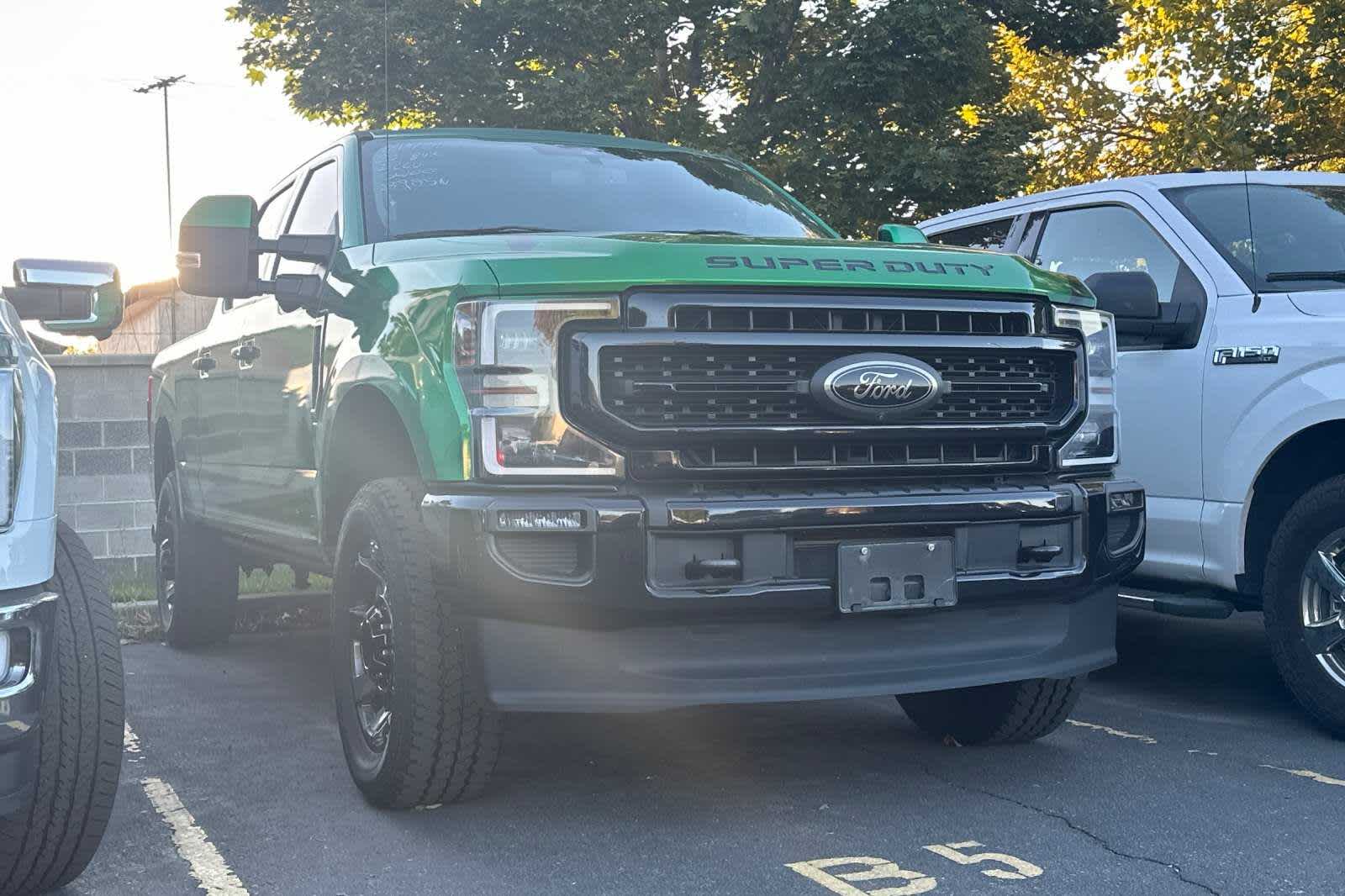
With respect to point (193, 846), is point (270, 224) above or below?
above

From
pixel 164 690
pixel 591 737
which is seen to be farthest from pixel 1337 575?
pixel 164 690

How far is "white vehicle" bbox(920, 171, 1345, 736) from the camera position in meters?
5.33

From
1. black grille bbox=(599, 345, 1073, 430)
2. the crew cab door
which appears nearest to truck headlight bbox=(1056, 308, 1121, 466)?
black grille bbox=(599, 345, 1073, 430)

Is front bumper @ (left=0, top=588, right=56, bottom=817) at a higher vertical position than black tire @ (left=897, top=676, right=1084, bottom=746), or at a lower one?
higher

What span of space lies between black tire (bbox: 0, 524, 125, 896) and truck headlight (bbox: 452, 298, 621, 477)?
0.99m

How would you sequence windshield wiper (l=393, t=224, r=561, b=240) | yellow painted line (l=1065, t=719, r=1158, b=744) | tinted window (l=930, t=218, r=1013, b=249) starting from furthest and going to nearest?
1. tinted window (l=930, t=218, r=1013, b=249)
2. yellow painted line (l=1065, t=719, r=1158, b=744)
3. windshield wiper (l=393, t=224, r=561, b=240)

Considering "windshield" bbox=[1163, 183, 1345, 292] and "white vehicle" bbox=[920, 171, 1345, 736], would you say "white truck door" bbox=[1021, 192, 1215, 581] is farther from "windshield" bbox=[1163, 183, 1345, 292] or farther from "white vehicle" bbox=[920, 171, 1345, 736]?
"windshield" bbox=[1163, 183, 1345, 292]

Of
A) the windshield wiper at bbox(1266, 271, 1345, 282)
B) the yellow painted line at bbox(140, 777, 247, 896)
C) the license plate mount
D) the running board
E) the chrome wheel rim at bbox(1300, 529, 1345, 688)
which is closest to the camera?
the yellow painted line at bbox(140, 777, 247, 896)

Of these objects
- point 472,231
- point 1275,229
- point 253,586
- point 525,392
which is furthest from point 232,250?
point 253,586

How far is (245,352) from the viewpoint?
628 cm

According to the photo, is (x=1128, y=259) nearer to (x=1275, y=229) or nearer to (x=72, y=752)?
(x=1275, y=229)

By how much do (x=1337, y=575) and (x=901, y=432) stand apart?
1807 millimetres

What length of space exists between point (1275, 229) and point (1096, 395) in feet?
5.87

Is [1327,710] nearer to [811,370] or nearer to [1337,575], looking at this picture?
[1337,575]
